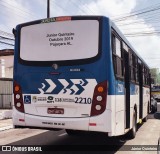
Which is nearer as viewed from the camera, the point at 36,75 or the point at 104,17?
the point at 104,17

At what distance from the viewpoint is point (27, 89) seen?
317 inches

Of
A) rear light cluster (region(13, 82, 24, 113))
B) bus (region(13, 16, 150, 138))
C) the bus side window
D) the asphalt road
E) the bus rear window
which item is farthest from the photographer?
the asphalt road

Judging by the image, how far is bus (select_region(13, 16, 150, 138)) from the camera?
732 cm

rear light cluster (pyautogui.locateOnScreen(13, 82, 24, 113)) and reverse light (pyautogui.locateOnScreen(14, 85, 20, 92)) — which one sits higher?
reverse light (pyautogui.locateOnScreen(14, 85, 20, 92))

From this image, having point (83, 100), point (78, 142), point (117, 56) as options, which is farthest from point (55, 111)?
point (78, 142)

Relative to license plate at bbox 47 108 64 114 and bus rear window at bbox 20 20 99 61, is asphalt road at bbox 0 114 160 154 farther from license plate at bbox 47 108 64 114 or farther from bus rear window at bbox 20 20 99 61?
bus rear window at bbox 20 20 99 61

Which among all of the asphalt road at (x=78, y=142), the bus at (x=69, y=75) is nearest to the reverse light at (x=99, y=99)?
the bus at (x=69, y=75)

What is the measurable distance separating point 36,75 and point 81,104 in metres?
1.43

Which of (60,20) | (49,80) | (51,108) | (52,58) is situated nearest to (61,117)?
(51,108)

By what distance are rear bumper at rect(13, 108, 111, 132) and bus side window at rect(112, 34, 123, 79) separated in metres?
1.32

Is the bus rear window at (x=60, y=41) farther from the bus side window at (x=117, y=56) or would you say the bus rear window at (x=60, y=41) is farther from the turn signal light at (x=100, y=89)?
the turn signal light at (x=100, y=89)

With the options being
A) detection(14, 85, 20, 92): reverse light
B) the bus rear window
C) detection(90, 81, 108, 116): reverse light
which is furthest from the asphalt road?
the bus rear window

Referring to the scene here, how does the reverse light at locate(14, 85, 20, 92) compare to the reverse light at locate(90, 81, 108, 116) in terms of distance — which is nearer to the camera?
the reverse light at locate(90, 81, 108, 116)

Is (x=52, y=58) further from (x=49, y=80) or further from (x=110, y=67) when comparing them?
(x=110, y=67)
